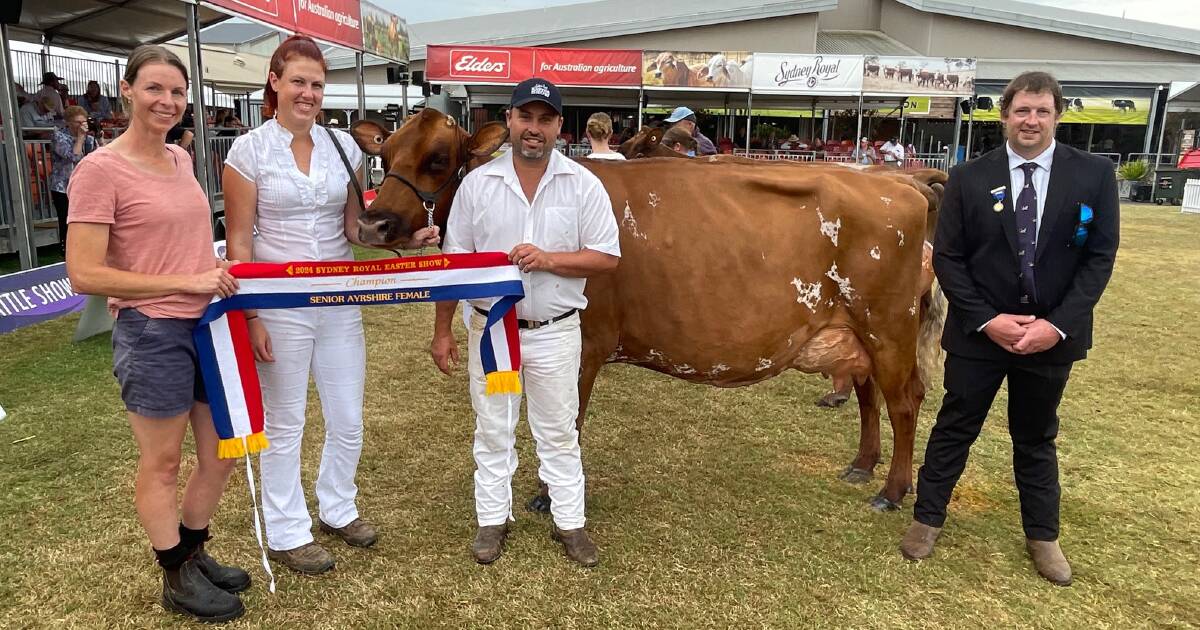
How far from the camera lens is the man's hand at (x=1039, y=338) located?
296 centimetres

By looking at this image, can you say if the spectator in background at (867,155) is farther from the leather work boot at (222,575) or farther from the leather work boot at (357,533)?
the leather work boot at (222,575)

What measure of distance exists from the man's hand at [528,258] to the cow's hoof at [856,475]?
8.15ft

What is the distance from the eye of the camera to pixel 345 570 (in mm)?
3236

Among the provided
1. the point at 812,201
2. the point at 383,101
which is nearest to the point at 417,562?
the point at 812,201

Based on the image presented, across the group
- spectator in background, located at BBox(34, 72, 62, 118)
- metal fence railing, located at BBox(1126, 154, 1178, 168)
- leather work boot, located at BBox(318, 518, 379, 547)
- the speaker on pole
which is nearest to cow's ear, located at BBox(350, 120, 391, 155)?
leather work boot, located at BBox(318, 518, 379, 547)

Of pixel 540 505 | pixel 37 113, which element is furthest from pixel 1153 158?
pixel 37 113

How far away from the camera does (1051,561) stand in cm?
333

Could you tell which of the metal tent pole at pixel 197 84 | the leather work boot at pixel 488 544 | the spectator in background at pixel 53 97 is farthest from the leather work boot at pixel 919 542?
the spectator in background at pixel 53 97

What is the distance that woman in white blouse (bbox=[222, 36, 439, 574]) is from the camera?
9.00 ft

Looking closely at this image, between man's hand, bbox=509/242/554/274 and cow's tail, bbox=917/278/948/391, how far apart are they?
2.57m

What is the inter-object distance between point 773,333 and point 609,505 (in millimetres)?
1259

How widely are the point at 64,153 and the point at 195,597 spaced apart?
853 cm

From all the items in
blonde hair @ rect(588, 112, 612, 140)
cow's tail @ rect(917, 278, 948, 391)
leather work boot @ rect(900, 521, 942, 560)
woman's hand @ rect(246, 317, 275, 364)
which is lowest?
leather work boot @ rect(900, 521, 942, 560)

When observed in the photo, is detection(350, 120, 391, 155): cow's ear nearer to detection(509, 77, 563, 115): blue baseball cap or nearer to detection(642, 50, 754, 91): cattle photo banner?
detection(509, 77, 563, 115): blue baseball cap
